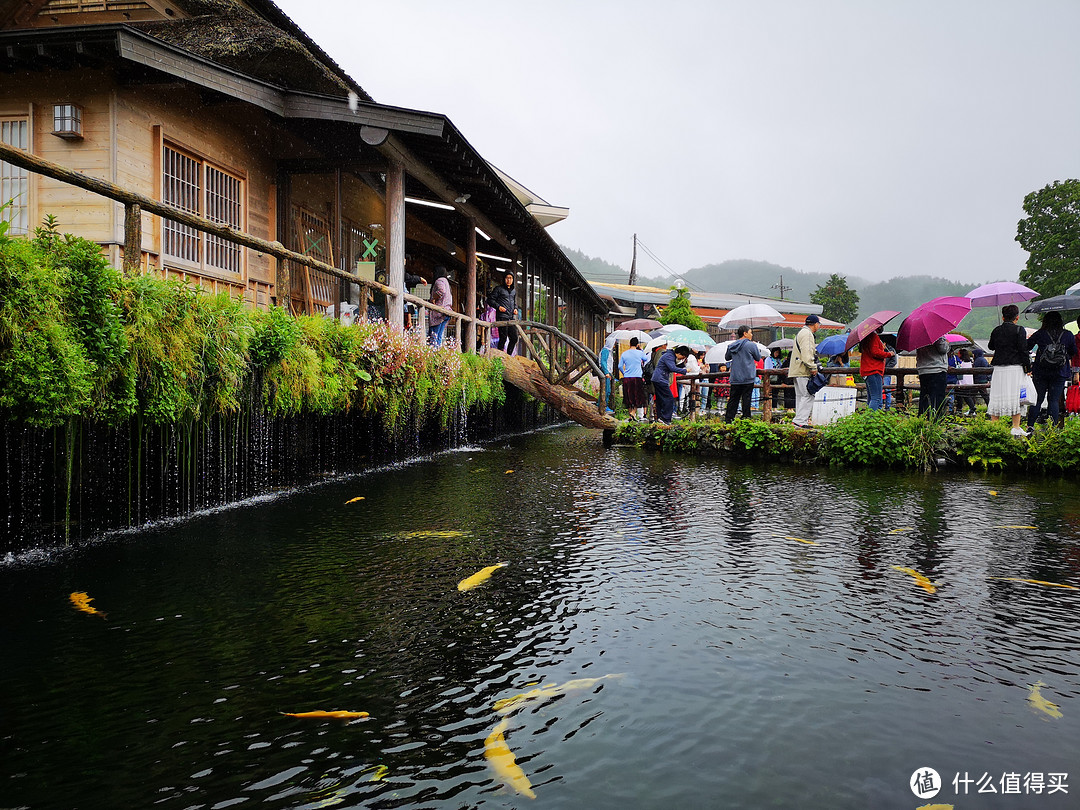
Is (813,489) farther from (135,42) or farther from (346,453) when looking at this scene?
(135,42)

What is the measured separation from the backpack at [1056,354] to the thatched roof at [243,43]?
1170 cm

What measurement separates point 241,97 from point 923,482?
981cm

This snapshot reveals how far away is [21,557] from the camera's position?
4.79 metres

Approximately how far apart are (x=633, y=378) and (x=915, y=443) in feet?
18.8

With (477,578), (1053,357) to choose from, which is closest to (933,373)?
(1053,357)

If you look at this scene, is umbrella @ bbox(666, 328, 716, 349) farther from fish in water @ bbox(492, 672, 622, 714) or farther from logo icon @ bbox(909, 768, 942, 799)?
logo icon @ bbox(909, 768, 942, 799)

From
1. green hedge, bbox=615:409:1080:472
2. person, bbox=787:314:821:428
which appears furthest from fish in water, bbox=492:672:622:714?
person, bbox=787:314:821:428

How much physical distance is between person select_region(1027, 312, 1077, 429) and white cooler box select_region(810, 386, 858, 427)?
8.90 feet

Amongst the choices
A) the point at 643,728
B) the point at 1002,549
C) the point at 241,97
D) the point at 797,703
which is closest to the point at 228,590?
the point at 643,728

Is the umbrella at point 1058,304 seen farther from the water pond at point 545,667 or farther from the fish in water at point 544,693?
the fish in water at point 544,693

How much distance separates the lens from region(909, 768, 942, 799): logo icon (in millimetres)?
2250

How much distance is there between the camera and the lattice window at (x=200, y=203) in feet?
32.4

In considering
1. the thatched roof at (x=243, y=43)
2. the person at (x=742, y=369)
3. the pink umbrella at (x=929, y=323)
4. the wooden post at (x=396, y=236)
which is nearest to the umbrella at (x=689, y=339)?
the person at (x=742, y=369)

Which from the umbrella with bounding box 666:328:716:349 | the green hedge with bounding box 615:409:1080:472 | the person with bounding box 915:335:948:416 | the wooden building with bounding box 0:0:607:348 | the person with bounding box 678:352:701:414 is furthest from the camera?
the umbrella with bounding box 666:328:716:349
